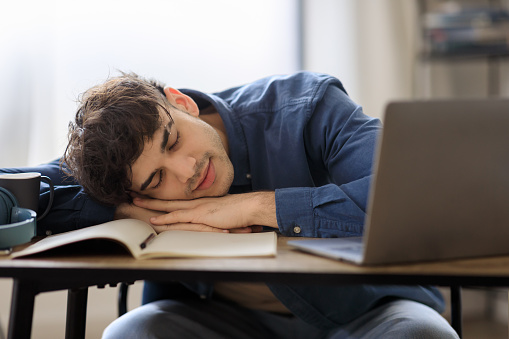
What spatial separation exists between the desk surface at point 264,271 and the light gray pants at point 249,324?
0.25 metres

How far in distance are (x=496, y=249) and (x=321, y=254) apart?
0.75 feet

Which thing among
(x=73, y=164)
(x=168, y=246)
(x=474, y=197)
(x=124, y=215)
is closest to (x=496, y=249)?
(x=474, y=197)

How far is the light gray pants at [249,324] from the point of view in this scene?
3.03 feet

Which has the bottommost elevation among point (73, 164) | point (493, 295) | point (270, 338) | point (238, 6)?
point (493, 295)

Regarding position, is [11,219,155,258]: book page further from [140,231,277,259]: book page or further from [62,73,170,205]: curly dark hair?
[62,73,170,205]: curly dark hair

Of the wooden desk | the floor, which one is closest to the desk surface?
the wooden desk

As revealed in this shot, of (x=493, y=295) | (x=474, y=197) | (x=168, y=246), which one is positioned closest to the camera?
(x=474, y=197)

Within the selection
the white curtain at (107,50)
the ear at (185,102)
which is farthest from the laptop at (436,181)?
the white curtain at (107,50)

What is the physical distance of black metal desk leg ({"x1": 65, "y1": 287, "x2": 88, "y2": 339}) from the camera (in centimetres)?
99

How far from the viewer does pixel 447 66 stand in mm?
2684

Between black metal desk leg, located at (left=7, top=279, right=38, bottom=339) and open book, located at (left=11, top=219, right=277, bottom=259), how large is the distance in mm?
69

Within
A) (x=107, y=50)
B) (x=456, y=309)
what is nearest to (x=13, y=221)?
(x=456, y=309)

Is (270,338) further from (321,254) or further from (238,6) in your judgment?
(238,6)

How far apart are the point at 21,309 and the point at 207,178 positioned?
1.72ft
